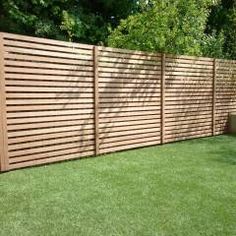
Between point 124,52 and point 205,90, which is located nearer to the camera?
point 124,52

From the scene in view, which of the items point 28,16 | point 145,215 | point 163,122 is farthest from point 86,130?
point 28,16

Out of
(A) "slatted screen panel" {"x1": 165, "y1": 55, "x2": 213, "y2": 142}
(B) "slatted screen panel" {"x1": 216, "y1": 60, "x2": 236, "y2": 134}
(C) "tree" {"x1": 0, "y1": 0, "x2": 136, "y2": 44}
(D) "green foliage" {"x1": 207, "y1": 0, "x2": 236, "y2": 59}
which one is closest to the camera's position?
(A) "slatted screen panel" {"x1": 165, "y1": 55, "x2": 213, "y2": 142}

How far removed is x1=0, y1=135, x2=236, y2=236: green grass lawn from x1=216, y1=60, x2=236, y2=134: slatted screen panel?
383 centimetres

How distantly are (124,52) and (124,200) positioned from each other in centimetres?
389

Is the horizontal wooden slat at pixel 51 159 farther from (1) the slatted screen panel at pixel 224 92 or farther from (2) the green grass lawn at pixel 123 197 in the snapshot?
(1) the slatted screen panel at pixel 224 92

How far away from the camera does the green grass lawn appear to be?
392cm

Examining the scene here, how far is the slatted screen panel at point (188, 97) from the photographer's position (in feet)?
30.2

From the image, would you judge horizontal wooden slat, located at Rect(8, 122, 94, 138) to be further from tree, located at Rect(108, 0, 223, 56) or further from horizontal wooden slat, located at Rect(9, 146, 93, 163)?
tree, located at Rect(108, 0, 223, 56)

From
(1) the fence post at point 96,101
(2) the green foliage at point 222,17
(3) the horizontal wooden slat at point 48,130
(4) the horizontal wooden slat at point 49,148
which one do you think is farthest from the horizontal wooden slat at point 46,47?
(2) the green foliage at point 222,17

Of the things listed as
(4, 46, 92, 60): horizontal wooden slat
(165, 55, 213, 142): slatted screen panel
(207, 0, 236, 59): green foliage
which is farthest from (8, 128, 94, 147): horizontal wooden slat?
(207, 0, 236, 59): green foliage

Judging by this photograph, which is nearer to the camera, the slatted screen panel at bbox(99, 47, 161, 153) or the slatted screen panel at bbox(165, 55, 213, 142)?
the slatted screen panel at bbox(99, 47, 161, 153)

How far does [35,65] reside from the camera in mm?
6293

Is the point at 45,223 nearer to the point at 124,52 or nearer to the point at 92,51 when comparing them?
the point at 92,51

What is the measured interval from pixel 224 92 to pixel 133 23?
3058 mm
